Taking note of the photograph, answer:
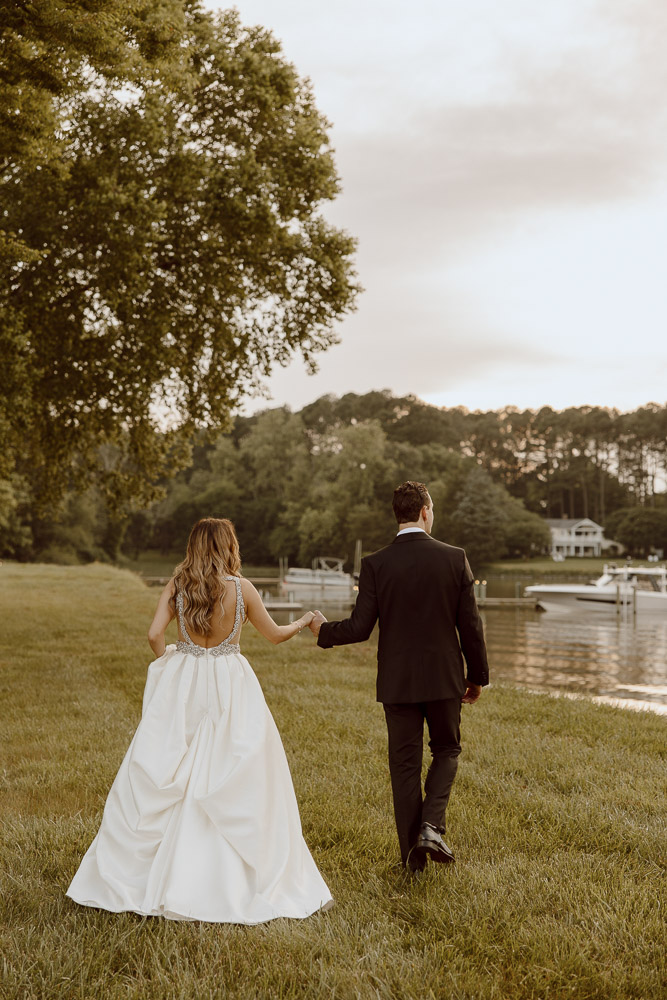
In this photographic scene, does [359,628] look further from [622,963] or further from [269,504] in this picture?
[269,504]

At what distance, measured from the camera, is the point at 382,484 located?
86.1 m

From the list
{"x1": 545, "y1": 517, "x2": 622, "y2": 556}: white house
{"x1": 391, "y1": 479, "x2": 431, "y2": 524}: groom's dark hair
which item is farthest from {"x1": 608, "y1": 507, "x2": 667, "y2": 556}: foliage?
{"x1": 391, "y1": 479, "x2": 431, "y2": 524}: groom's dark hair

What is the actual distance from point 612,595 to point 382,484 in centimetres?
3886

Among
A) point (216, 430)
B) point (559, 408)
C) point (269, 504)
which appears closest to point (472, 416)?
point (559, 408)

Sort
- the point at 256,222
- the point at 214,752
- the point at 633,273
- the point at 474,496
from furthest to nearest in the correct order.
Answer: the point at 474,496, the point at 633,273, the point at 256,222, the point at 214,752

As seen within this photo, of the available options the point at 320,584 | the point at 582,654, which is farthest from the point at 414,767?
the point at 320,584

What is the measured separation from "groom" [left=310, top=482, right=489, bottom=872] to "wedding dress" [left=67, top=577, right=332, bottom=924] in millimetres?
686

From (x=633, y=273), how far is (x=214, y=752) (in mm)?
33090

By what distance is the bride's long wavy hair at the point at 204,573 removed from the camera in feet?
15.8

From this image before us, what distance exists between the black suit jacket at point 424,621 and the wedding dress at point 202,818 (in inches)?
31.7

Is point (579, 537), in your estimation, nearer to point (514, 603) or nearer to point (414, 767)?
point (514, 603)

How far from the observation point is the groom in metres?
4.87

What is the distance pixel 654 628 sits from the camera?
129 ft

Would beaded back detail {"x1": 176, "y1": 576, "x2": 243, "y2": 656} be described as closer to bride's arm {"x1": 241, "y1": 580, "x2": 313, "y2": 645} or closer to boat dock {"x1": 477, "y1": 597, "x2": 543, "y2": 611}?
bride's arm {"x1": 241, "y1": 580, "x2": 313, "y2": 645}
